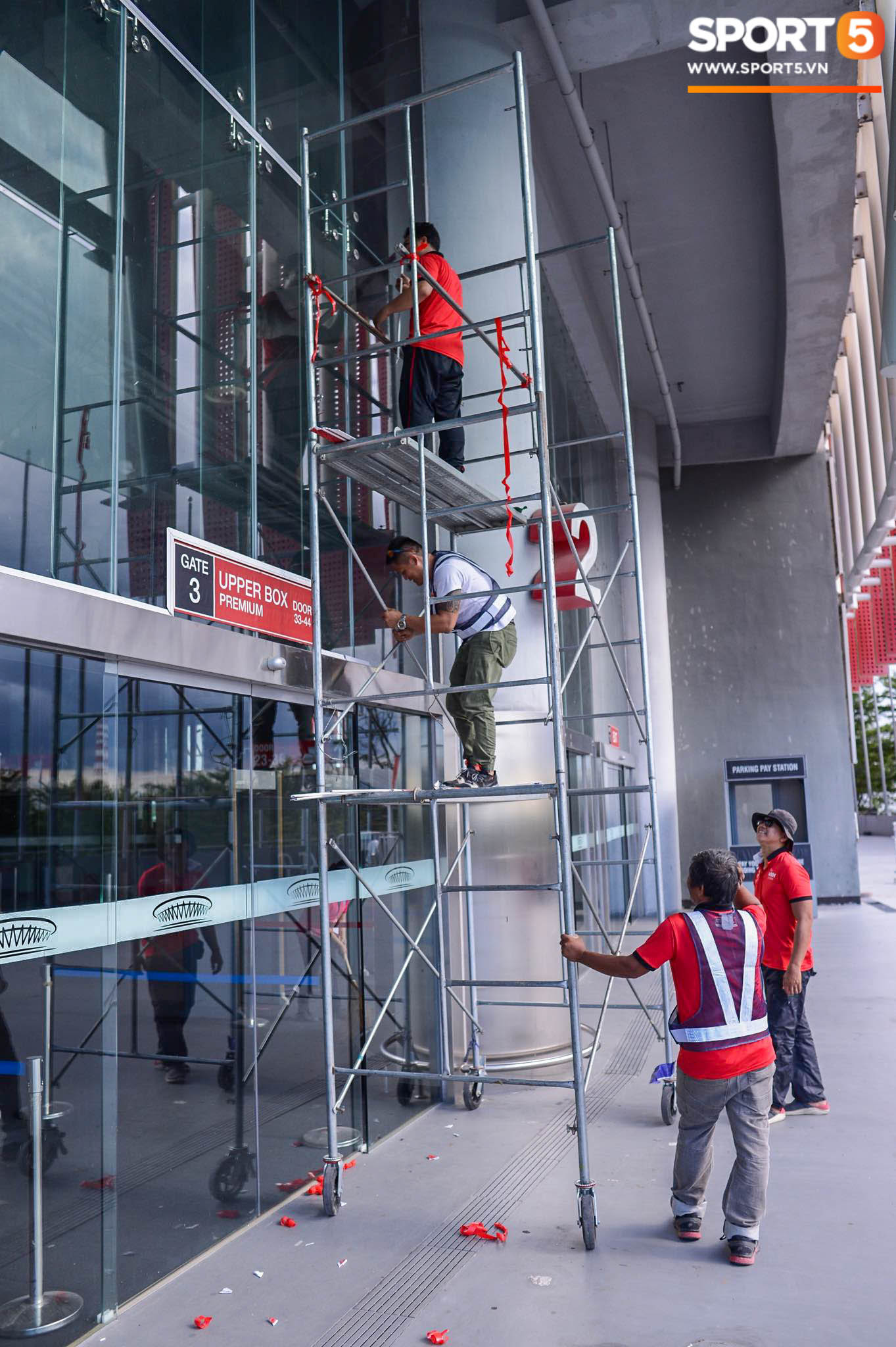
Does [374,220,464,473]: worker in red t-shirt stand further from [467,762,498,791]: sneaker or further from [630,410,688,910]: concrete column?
[630,410,688,910]: concrete column

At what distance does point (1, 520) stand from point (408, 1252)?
11.9 ft

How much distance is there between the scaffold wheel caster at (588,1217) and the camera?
4.69 metres

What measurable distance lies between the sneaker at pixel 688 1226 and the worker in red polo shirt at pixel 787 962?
1724mm

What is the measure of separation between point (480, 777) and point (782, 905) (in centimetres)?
201

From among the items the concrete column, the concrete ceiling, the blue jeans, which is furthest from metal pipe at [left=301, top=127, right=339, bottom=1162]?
the concrete column

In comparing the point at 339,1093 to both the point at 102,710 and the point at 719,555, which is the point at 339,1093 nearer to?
the point at 102,710

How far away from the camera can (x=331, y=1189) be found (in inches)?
204

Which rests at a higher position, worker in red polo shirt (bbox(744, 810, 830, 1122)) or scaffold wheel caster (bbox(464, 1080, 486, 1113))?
worker in red polo shirt (bbox(744, 810, 830, 1122))

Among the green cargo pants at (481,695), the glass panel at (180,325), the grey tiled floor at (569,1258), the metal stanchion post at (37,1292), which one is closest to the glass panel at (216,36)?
the glass panel at (180,325)

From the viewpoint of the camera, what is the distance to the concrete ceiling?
31.0 ft

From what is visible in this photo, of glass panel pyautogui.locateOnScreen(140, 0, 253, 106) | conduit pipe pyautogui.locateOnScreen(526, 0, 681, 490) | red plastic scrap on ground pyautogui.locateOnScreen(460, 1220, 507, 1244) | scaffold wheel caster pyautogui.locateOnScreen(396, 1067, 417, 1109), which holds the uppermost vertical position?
conduit pipe pyautogui.locateOnScreen(526, 0, 681, 490)

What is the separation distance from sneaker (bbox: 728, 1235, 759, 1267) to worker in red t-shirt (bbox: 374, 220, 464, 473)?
435cm

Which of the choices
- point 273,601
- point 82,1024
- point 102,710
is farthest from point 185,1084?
point 273,601

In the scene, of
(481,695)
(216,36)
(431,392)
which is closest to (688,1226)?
(481,695)
